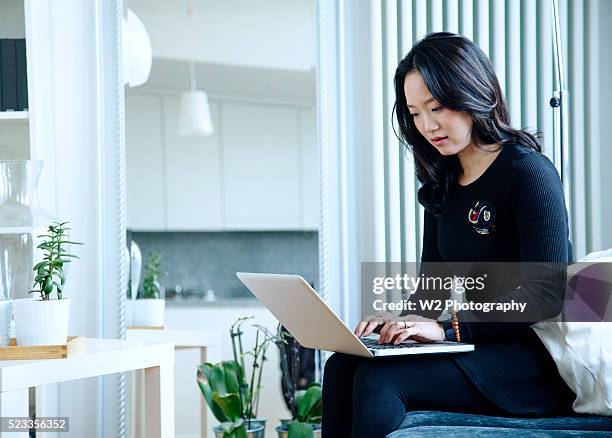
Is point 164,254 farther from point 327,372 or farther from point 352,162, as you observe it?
point 327,372

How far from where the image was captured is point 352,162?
2.47 metres

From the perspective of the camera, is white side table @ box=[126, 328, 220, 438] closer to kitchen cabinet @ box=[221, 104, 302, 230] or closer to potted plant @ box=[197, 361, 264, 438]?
potted plant @ box=[197, 361, 264, 438]

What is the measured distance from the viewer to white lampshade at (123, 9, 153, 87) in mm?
2615

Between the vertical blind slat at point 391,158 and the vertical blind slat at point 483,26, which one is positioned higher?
the vertical blind slat at point 483,26

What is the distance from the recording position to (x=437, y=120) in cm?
170

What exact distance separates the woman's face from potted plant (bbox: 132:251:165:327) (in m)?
1.26

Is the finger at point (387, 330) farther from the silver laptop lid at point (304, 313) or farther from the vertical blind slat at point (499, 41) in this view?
the vertical blind slat at point (499, 41)

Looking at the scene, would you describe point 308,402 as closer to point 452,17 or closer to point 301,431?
point 301,431

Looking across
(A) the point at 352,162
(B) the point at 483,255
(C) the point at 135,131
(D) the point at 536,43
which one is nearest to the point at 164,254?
(C) the point at 135,131

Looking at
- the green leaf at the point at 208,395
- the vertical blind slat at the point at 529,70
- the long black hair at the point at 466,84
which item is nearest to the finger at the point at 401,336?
the long black hair at the point at 466,84

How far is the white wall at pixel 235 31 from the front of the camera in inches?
102

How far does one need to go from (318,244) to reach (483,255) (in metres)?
0.87

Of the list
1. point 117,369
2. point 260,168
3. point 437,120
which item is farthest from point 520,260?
point 260,168

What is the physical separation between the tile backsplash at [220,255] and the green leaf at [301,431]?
786 mm
